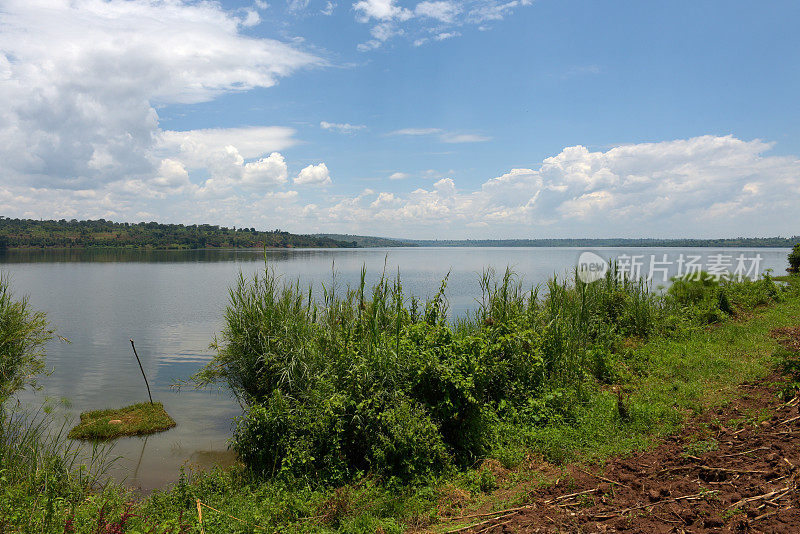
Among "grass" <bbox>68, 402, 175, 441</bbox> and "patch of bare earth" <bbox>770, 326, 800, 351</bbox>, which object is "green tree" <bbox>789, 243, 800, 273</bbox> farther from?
"grass" <bbox>68, 402, 175, 441</bbox>

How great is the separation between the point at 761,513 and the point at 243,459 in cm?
A: 634

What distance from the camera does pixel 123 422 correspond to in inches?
482

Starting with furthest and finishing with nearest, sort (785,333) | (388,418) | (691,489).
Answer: (785,333)
(388,418)
(691,489)

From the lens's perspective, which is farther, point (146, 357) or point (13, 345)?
point (146, 357)

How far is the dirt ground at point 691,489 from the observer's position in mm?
A: 3742

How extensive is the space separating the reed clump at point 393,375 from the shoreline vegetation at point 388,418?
0.10 ft

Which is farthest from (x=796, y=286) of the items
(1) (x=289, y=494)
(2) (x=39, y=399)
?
(2) (x=39, y=399)

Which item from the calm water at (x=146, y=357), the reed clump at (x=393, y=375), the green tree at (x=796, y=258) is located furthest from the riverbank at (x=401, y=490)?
the green tree at (x=796, y=258)

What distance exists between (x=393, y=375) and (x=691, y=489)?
383cm

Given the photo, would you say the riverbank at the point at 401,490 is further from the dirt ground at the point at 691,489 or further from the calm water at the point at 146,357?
the calm water at the point at 146,357

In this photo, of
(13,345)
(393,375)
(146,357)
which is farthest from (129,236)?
(393,375)

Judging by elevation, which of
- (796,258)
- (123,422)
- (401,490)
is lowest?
(123,422)

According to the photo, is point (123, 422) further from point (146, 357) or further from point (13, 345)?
point (146, 357)

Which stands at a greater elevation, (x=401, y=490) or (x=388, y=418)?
(x=388, y=418)
